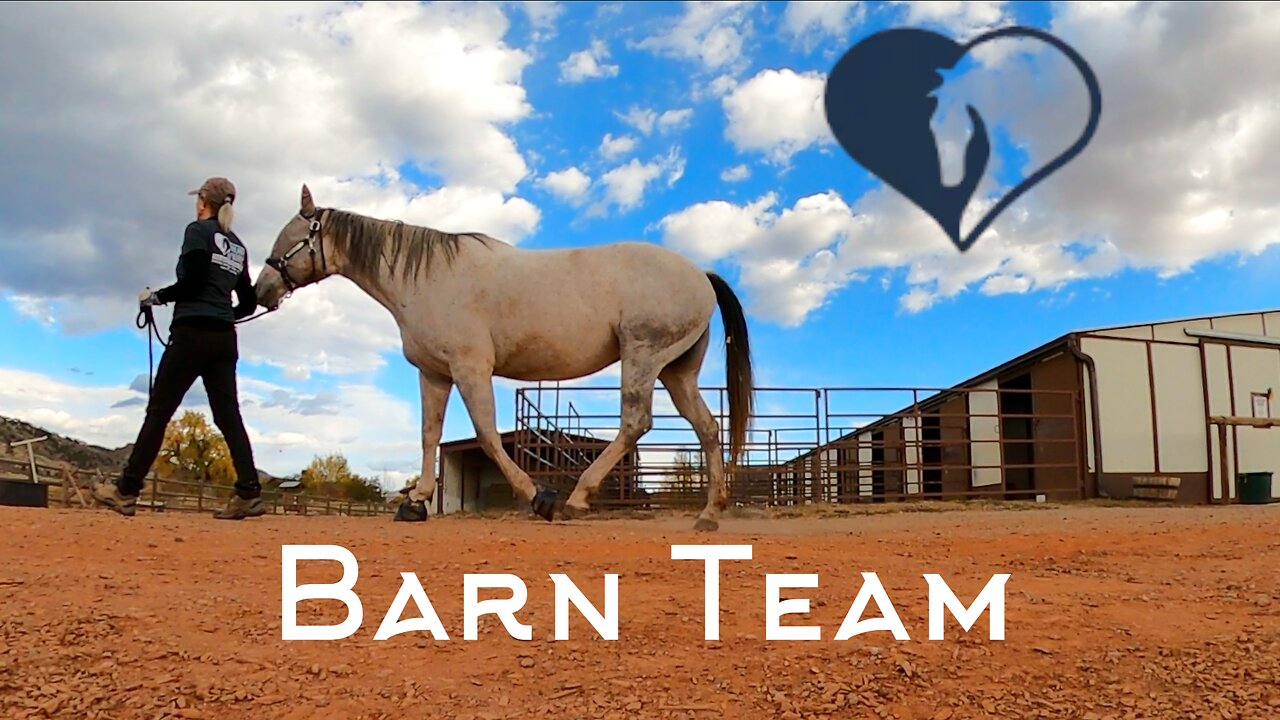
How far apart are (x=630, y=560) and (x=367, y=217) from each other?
353cm

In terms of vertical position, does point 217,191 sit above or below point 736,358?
above

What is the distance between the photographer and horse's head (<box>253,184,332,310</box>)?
6539 millimetres

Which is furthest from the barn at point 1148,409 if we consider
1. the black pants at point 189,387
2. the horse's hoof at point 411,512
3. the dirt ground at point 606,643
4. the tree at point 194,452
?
the tree at point 194,452

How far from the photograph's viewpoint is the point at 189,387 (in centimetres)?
566

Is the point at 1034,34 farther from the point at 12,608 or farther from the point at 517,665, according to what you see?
the point at 12,608

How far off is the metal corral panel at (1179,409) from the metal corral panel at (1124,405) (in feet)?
1.00

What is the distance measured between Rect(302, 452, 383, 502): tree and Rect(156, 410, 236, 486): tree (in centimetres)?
609

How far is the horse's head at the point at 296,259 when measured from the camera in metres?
6.54

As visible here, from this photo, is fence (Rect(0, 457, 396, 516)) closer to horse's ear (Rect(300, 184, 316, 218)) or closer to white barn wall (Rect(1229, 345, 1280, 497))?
horse's ear (Rect(300, 184, 316, 218))

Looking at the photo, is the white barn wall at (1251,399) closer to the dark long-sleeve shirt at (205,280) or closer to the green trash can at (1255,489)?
the green trash can at (1255,489)

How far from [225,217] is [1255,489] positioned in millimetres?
14839

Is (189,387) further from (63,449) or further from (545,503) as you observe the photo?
(63,449)

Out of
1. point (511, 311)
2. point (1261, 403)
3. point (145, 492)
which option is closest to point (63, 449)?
point (145, 492)

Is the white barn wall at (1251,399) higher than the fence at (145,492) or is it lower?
higher
